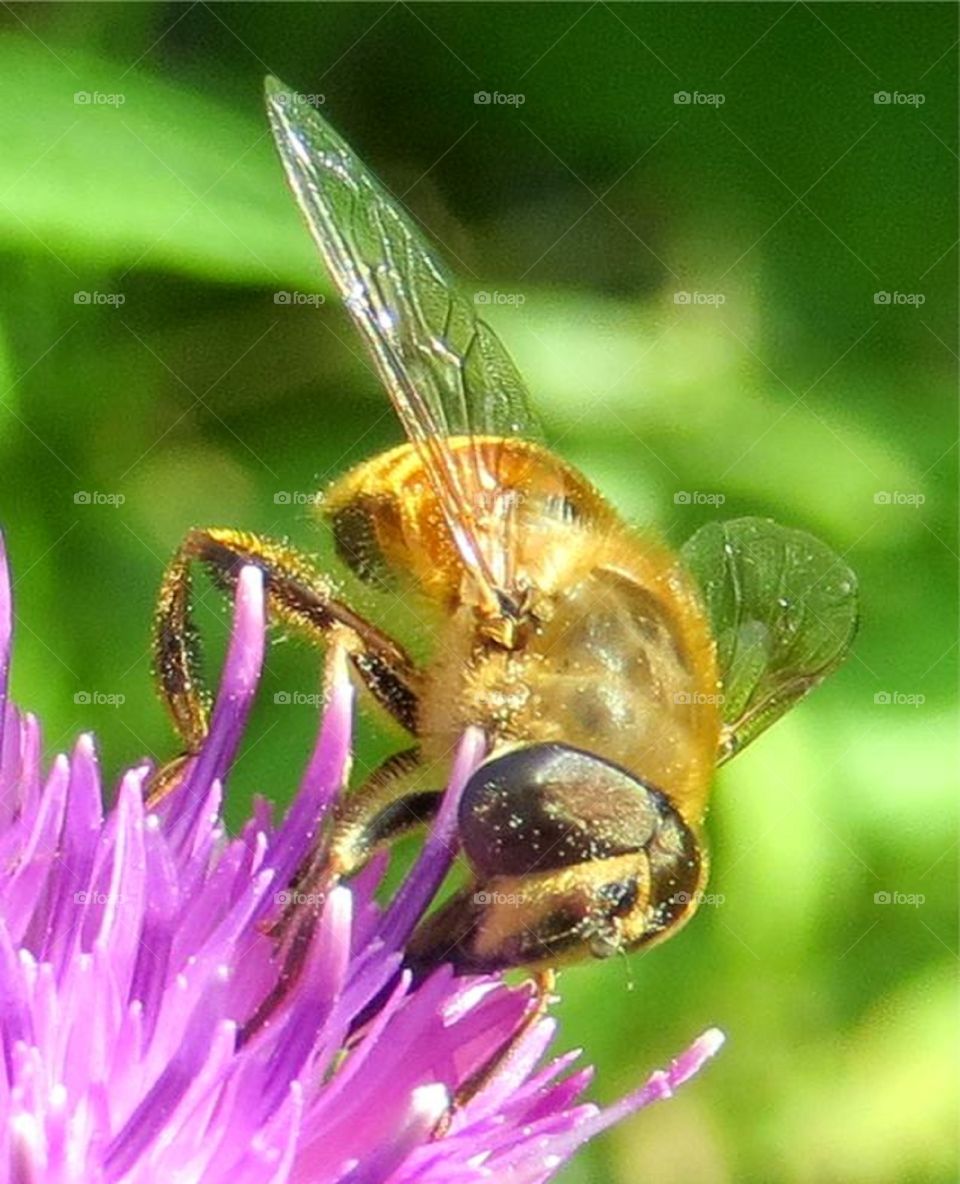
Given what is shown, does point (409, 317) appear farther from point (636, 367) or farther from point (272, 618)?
point (636, 367)

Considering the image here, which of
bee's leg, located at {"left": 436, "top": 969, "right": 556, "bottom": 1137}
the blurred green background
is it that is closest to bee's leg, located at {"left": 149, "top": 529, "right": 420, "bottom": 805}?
bee's leg, located at {"left": 436, "top": 969, "right": 556, "bottom": 1137}

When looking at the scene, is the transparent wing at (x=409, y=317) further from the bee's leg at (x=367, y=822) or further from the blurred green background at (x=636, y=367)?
the blurred green background at (x=636, y=367)

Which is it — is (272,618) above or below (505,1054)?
above

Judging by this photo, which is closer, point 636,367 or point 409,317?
point 409,317

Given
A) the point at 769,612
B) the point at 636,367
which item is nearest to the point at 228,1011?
the point at 769,612

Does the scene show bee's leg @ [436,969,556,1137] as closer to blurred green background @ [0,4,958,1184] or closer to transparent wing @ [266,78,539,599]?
transparent wing @ [266,78,539,599]

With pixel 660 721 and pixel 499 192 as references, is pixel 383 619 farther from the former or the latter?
pixel 499 192
